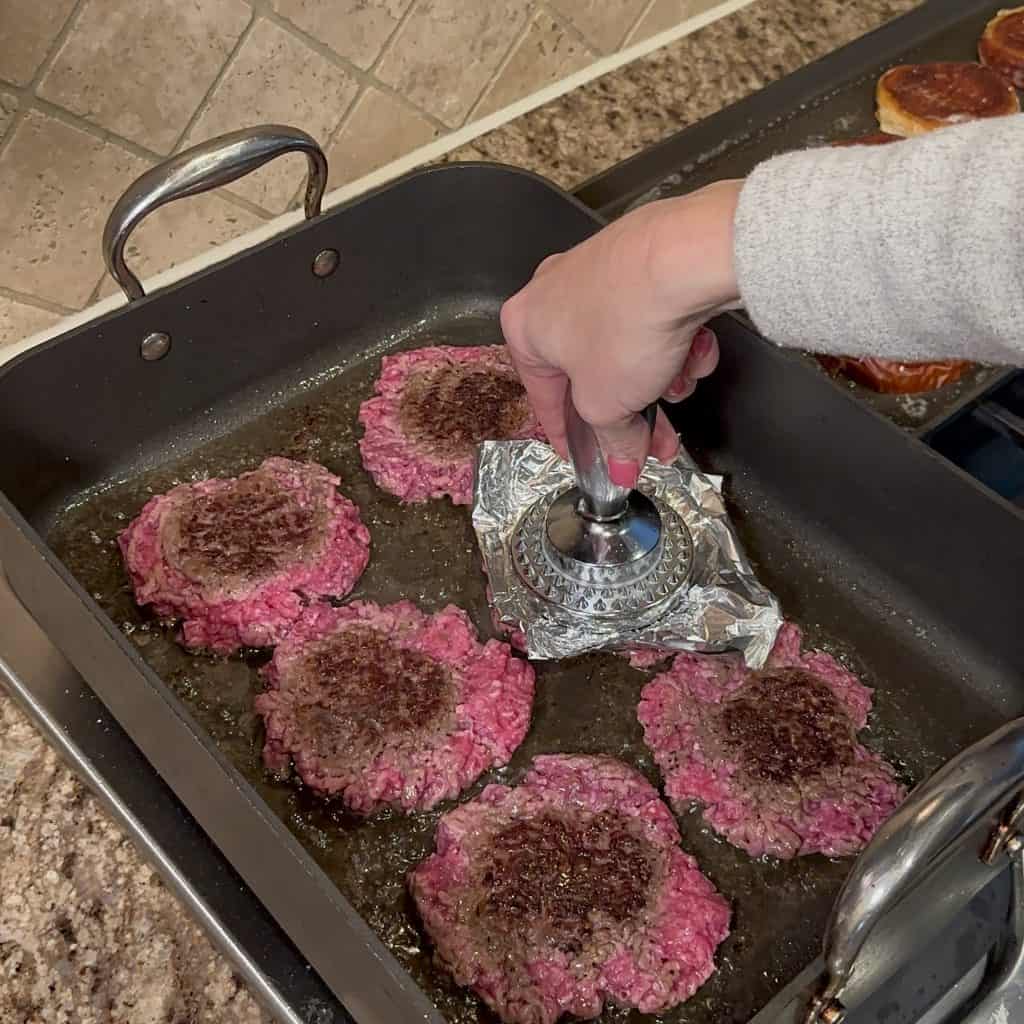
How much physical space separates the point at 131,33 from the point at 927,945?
1.01 meters

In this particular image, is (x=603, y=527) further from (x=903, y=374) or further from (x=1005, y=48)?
(x=1005, y=48)

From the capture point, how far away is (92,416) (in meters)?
1.08

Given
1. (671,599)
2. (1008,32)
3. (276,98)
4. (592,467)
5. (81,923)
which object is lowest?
(81,923)

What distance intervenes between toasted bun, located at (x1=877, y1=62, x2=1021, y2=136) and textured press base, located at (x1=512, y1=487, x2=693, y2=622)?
0.68 meters

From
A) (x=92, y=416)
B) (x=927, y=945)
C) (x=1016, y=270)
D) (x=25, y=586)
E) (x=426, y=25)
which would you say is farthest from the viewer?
(x=426, y=25)

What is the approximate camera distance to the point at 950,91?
4.70 feet

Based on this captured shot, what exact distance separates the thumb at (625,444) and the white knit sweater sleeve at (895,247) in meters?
0.17

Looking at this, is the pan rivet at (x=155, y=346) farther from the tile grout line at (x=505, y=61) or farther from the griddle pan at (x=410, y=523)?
the tile grout line at (x=505, y=61)

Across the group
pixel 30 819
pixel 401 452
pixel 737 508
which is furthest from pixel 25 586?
pixel 737 508

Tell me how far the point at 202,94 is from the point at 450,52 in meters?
0.31

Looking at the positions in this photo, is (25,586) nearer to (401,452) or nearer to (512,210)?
(401,452)

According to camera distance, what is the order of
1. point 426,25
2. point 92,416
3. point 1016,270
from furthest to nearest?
point 426,25 < point 92,416 < point 1016,270

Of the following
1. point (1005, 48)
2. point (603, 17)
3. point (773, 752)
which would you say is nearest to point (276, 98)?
point (603, 17)

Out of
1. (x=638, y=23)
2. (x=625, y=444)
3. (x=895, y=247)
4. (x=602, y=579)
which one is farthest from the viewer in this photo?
(x=638, y=23)
